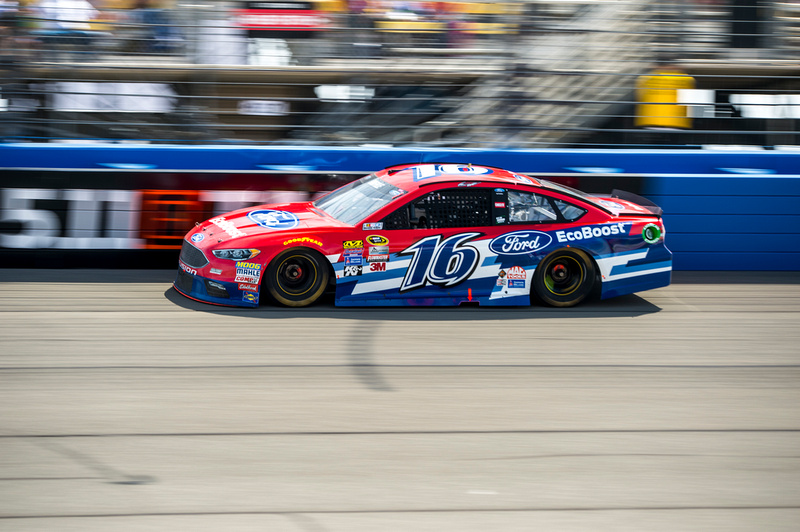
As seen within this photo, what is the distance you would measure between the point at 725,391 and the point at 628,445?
1.33 meters

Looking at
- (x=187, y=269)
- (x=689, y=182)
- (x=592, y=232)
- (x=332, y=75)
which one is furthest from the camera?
(x=332, y=75)

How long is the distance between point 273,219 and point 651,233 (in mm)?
3358

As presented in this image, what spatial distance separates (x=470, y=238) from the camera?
23.6ft

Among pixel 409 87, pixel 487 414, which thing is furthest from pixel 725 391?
pixel 409 87

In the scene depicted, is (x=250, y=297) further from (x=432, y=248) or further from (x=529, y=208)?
(x=529, y=208)

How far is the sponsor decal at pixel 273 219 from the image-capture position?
7154 millimetres

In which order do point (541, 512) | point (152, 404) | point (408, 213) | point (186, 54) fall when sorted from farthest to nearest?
point (186, 54)
point (408, 213)
point (152, 404)
point (541, 512)

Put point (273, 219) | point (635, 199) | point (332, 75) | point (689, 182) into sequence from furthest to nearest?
point (332, 75), point (689, 182), point (635, 199), point (273, 219)

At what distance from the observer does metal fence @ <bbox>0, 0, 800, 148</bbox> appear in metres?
9.00

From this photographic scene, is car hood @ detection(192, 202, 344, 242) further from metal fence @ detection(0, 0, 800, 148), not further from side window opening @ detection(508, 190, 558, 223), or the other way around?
metal fence @ detection(0, 0, 800, 148)

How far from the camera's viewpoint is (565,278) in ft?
24.8

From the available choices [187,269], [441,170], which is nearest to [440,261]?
[441,170]

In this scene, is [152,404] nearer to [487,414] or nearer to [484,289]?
[487,414]

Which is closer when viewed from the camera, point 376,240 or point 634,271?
point 376,240
